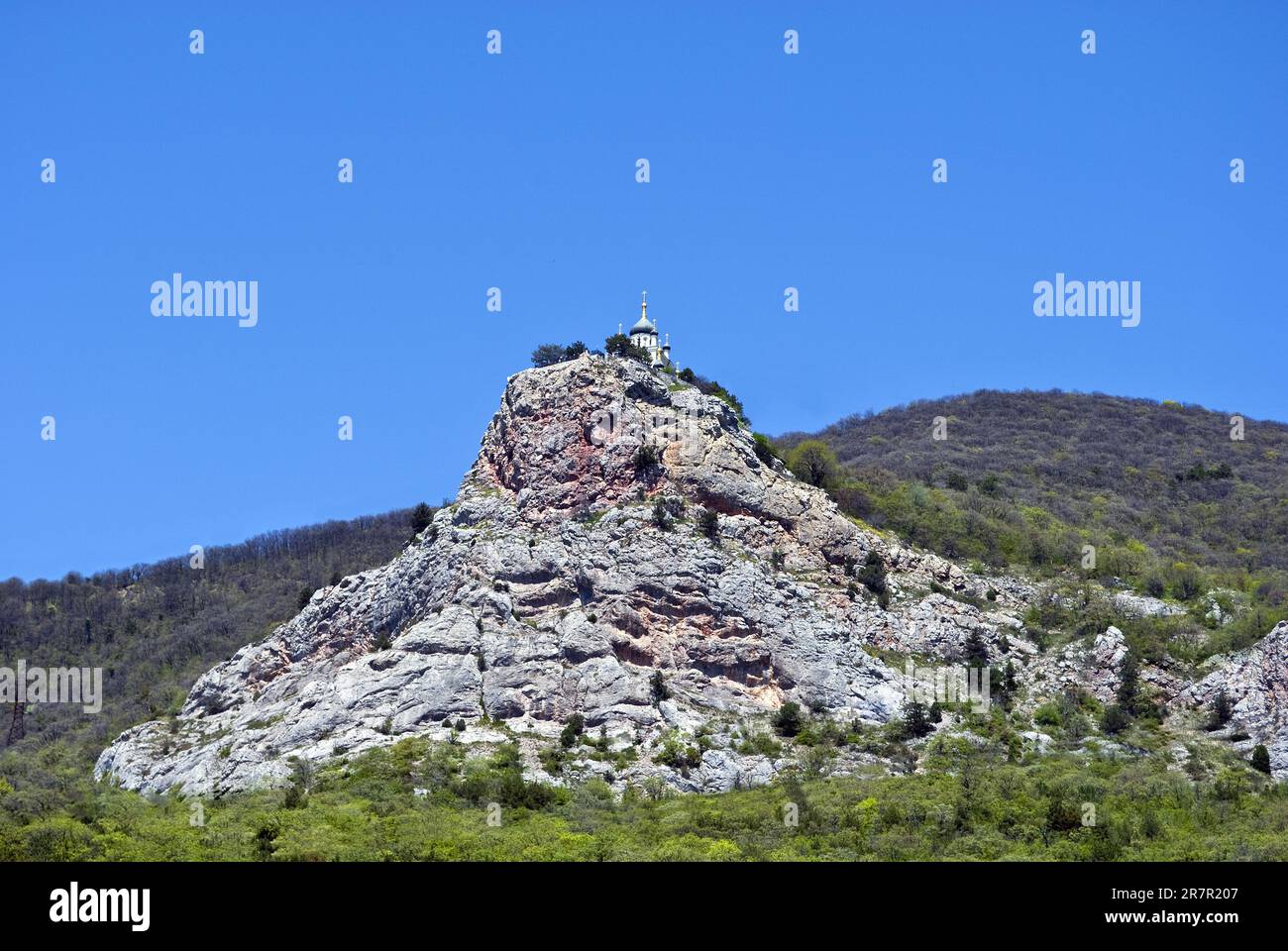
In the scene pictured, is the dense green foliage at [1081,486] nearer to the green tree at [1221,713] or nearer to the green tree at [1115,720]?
the green tree at [1221,713]

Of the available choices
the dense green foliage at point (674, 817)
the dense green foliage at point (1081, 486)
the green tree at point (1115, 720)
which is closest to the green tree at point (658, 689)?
the dense green foliage at point (674, 817)

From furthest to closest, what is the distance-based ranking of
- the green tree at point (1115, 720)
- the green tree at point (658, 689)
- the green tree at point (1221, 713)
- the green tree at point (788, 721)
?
1. the green tree at point (1115, 720)
2. the green tree at point (1221, 713)
3. the green tree at point (658, 689)
4. the green tree at point (788, 721)

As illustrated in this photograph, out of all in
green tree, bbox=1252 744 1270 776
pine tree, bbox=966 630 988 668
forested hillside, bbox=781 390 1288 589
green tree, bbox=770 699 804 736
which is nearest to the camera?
green tree, bbox=1252 744 1270 776

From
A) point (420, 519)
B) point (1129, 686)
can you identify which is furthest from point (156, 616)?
point (1129, 686)

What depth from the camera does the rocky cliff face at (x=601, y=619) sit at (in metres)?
74.9

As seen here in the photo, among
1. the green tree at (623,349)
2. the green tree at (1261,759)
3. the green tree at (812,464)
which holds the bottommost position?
the green tree at (1261,759)

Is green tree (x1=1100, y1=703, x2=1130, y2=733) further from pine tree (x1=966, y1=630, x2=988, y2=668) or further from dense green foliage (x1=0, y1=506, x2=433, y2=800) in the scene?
dense green foliage (x1=0, y1=506, x2=433, y2=800)

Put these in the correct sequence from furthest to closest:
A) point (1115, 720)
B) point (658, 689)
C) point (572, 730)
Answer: point (1115, 720) < point (658, 689) < point (572, 730)

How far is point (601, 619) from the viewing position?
78.1 meters

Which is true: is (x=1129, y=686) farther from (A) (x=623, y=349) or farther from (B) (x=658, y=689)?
(A) (x=623, y=349)

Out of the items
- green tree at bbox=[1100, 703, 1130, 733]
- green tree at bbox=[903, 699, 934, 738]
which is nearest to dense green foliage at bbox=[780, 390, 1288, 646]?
green tree at bbox=[1100, 703, 1130, 733]

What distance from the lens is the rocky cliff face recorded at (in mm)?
74938

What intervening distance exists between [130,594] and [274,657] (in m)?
56.7

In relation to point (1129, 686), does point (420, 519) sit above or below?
above
